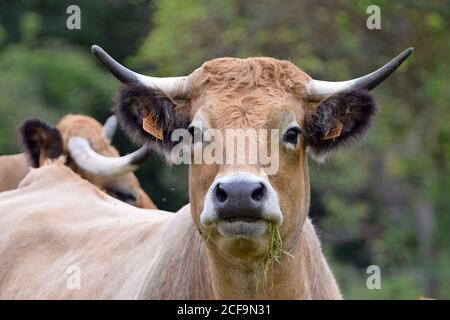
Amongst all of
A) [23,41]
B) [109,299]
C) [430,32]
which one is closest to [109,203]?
[109,299]

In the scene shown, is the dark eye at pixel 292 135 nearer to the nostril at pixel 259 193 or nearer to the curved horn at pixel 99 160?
the nostril at pixel 259 193

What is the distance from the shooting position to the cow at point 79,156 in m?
11.9

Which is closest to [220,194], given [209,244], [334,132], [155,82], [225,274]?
[209,244]

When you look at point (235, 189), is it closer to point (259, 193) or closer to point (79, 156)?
point (259, 193)

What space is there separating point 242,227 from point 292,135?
31.5 inches

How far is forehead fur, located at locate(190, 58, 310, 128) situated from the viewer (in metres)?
7.38

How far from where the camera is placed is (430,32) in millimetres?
21281

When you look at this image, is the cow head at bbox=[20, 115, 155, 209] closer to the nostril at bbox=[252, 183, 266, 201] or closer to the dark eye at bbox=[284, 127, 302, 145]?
the dark eye at bbox=[284, 127, 302, 145]

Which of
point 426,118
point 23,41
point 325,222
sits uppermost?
point 23,41

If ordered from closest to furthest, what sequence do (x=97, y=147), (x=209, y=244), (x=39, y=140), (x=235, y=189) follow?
(x=235, y=189) < (x=209, y=244) < (x=39, y=140) < (x=97, y=147)

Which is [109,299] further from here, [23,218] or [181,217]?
[23,218]

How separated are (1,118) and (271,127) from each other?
2328 centimetres

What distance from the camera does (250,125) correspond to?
24.0 feet

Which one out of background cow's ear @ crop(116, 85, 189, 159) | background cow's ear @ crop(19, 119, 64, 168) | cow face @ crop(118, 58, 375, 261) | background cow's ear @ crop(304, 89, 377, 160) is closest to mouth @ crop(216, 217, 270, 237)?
cow face @ crop(118, 58, 375, 261)
